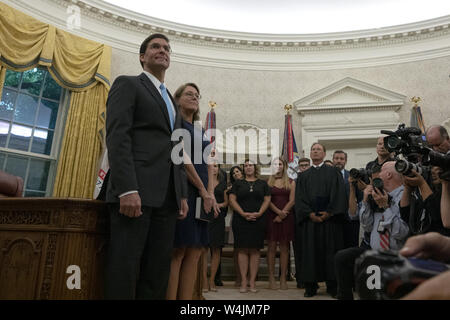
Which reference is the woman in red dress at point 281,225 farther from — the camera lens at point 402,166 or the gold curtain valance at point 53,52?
the gold curtain valance at point 53,52

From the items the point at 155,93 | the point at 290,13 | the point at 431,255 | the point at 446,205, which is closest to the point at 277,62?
the point at 290,13

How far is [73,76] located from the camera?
6590 mm

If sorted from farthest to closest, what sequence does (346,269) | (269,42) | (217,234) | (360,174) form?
(269,42) < (217,234) < (360,174) < (346,269)

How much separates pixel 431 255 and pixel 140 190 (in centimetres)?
119

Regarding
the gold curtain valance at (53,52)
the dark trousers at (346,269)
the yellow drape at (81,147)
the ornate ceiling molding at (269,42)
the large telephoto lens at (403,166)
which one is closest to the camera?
the large telephoto lens at (403,166)

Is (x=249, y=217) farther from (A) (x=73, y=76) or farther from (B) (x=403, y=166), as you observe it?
(A) (x=73, y=76)

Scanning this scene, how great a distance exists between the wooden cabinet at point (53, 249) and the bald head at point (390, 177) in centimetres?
196

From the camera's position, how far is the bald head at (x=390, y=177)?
2.51m

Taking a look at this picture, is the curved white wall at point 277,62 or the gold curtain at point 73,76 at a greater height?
the curved white wall at point 277,62

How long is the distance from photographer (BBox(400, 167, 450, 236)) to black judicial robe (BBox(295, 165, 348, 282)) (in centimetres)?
180

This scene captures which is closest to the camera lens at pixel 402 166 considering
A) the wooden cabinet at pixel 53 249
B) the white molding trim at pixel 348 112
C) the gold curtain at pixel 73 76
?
the wooden cabinet at pixel 53 249

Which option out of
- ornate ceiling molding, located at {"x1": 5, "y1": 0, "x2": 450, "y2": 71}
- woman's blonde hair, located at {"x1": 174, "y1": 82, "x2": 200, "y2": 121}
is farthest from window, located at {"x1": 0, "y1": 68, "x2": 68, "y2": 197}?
woman's blonde hair, located at {"x1": 174, "y1": 82, "x2": 200, "y2": 121}
